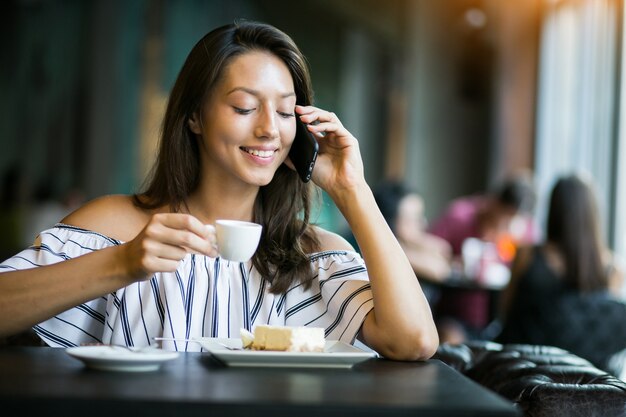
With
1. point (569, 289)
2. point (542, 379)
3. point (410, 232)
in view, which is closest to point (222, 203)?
point (542, 379)

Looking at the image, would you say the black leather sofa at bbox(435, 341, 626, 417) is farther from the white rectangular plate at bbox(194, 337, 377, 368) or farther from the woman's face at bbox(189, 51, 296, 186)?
the woman's face at bbox(189, 51, 296, 186)

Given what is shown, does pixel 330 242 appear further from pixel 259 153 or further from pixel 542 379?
pixel 542 379

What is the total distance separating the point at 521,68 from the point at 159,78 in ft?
12.7

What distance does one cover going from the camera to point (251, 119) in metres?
1.85

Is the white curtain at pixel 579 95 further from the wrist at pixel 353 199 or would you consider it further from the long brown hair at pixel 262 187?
the wrist at pixel 353 199

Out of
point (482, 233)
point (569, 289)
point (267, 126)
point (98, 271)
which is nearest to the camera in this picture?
point (98, 271)

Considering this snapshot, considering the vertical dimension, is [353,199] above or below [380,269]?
above

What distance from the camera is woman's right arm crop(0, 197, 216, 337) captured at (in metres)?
1.41

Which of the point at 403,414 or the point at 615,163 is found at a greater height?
the point at 615,163

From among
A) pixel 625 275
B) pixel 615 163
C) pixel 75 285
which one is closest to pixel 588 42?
pixel 615 163

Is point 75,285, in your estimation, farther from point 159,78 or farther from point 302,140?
point 159,78

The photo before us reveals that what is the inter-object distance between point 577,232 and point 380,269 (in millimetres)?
2379

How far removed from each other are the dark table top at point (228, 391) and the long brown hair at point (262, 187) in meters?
0.57

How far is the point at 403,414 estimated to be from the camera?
42.4 inches
